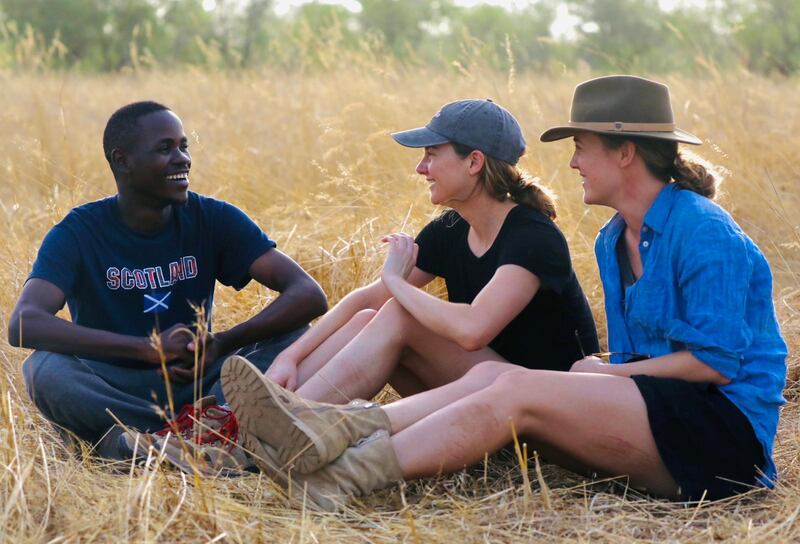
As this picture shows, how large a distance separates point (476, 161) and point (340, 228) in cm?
187

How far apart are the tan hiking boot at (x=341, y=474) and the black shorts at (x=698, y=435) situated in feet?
2.36

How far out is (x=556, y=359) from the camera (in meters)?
3.54

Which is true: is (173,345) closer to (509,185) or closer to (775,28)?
(509,185)

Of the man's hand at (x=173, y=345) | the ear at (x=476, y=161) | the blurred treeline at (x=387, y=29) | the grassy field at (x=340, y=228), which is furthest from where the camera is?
the blurred treeline at (x=387, y=29)

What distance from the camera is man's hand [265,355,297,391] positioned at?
3.47 m

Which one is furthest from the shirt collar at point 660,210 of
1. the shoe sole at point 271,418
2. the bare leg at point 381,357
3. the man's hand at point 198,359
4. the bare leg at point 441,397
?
the man's hand at point 198,359

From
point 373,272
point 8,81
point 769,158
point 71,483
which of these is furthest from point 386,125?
point 8,81

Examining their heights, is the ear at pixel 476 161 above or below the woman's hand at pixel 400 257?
above

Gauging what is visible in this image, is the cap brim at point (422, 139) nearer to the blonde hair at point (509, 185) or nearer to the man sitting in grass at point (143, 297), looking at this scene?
the blonde hair at point (509, 185)

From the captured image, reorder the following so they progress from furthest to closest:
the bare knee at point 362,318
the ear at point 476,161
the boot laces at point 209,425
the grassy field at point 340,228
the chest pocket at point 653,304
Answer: the bare knee at point 362,318 < the ear at point 476,161 < the boot laces at point 209,425 < the chest pocket at point 653,304 < the grassy field at point 340,228

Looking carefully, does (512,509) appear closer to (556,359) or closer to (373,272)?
(556,359)

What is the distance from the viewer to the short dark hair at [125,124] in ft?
12.2

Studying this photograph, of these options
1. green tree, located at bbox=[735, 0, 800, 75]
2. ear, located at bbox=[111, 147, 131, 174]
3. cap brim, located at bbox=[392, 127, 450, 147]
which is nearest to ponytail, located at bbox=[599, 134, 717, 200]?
cap brim, located at bbox=[392, 127, 450, 147]

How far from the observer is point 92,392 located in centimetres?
345
